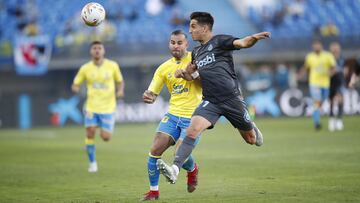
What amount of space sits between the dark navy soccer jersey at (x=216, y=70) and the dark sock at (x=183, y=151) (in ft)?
2.25

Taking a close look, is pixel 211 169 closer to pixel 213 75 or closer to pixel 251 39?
pixel 213 75

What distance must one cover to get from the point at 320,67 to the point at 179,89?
15522 mm

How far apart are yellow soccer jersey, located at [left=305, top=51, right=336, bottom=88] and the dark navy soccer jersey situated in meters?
15.8

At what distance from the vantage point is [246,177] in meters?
13.4

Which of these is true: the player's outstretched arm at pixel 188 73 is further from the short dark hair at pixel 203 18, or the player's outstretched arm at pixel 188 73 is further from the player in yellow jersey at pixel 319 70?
the player in yellow jersey at pixel 319 70

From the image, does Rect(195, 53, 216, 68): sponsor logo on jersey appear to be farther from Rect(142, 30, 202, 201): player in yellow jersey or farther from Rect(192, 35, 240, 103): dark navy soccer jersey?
Rect(142, 30, 202, 201): player in yellow jersey

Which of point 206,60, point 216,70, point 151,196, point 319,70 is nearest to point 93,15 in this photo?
point 206,60

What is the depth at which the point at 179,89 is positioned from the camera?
36.6 ft

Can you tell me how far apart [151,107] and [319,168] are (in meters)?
20.8

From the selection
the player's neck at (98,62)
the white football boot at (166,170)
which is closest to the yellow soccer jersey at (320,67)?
the player's neck at (98,62)

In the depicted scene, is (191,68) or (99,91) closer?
(191,68)

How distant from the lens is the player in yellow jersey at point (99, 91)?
16.6 metres

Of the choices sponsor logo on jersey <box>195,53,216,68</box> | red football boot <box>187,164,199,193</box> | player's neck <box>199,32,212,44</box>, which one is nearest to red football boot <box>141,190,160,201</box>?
red football boot <box>187,164,199,193</box>

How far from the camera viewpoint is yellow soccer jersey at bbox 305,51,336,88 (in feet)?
84.6
